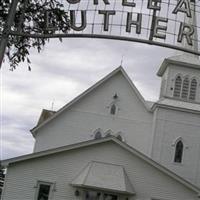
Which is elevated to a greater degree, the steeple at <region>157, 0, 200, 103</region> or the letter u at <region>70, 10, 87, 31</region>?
the steeple at <region>157, 0, 200, 103</region>

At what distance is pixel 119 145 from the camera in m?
29.2

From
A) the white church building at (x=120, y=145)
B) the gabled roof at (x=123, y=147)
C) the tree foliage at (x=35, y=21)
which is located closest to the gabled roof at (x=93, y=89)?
the white church building at (x=120, y=145)

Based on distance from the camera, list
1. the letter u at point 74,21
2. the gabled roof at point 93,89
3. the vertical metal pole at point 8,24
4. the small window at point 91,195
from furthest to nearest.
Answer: the gabled roof at point 93,89, the small window at point 91,195, the letter u at point 74,21, the vertical metal pole at point 8,24

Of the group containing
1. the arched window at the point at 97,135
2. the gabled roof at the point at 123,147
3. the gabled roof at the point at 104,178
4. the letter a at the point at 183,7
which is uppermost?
the letter a at the point at 183,7

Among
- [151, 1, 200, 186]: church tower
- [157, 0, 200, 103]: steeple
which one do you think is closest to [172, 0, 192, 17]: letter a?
[151, 1, 200, 186]: church tower

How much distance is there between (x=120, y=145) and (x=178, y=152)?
8.58 meters

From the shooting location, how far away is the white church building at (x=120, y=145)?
28531 millimetres

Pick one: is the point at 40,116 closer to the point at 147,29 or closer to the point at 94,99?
the point at 94,99

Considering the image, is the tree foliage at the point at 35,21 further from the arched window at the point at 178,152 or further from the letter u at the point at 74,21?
the arched window at the point at 178,152

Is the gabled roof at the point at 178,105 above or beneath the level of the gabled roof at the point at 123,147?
above

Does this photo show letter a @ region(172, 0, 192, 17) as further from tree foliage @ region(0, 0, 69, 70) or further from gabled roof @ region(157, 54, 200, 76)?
gabled roof @ region(157, 54, 200, 76)

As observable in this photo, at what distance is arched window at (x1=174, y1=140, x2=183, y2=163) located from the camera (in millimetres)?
36500

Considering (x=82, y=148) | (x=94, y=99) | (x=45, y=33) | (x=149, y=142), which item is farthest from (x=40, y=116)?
(x=45, y=33)

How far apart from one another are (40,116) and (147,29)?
102 ft
